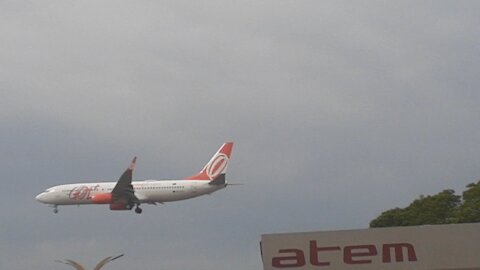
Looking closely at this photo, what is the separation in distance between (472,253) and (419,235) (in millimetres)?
1563

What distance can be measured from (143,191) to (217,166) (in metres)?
6.79

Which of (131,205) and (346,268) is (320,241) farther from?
(131,205)

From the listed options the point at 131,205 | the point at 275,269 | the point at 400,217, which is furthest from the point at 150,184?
the point at 275,269

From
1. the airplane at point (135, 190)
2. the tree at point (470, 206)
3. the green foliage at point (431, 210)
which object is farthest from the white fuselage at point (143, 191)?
the tree at point (470, 206)

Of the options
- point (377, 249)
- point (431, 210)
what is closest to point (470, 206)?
point (431, 210)

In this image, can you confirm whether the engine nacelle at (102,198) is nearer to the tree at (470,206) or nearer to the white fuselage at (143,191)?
the white fuselage at (143,191)

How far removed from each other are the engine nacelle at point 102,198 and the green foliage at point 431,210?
3129cm

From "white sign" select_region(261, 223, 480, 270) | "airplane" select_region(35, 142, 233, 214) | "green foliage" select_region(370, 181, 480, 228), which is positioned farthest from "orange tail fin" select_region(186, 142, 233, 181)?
"white sign" select_region(261, 223, 480, 270)

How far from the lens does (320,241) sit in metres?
32.5

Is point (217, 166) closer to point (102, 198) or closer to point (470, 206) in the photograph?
point (102, 198)

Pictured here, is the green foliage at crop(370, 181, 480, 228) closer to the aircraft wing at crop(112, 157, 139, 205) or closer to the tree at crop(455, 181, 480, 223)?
the tree at crop(455, 181, 480, 223)

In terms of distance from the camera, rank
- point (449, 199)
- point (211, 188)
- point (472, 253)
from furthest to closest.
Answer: point (211, 188)
point (449, 199)
point (472, 253)

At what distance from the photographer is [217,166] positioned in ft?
316

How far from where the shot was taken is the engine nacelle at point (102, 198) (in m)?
94.2
